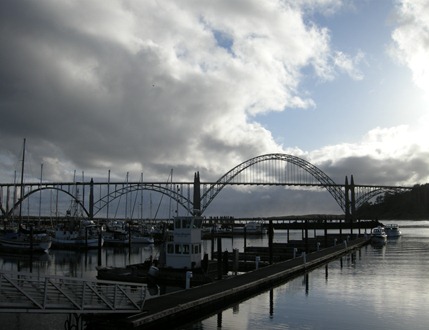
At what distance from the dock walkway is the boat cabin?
459cm

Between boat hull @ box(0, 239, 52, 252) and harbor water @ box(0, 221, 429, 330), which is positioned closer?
harbor water @ box(0, 221, 429, 330)

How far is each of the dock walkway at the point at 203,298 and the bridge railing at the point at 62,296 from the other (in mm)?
826

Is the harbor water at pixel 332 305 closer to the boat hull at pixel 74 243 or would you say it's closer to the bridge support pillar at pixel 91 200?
the boat hull at pixel 74 243

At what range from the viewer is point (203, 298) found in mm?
25156

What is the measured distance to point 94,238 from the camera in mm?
84500

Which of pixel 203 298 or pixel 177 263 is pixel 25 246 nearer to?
pixel 177 263

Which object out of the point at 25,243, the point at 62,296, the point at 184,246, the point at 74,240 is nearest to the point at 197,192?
the point at 74,240

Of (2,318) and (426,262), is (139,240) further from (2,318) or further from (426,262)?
(2,318)

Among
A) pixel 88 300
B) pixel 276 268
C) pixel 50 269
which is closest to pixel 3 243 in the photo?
pixel 50 269

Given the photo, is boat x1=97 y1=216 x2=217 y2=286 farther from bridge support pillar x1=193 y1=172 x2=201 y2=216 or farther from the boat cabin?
bridge support pillar x1=193 y1=172 x2=201 y2=216

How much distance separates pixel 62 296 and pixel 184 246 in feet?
62.5

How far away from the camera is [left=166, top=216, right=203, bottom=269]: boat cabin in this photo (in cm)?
3750

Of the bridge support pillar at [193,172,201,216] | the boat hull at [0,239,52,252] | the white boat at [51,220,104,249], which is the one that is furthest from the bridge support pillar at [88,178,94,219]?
the boat hull at [0,239,52,252]

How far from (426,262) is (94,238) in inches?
2150
